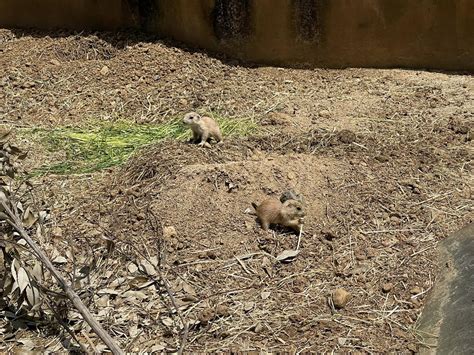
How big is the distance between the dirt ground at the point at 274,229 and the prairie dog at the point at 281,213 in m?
0.08

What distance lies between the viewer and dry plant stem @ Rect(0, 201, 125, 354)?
132 inches

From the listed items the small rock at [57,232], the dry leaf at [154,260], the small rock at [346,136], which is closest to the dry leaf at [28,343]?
the dry leaf at [154,260]

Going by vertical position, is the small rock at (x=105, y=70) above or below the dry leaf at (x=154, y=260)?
above

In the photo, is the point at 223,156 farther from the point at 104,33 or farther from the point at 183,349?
the point at 104,33

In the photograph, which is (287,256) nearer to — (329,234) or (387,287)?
(329,234)

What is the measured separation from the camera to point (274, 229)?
14.4 feet

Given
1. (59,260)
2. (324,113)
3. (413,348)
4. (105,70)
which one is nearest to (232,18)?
(105,70)

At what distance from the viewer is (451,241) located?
424cm

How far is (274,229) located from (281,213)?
165mm

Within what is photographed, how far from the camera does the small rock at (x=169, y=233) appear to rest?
14.3ft

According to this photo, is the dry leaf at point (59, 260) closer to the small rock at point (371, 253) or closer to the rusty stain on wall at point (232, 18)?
the small rock at point (371, 253)

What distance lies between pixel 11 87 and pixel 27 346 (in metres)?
4.08

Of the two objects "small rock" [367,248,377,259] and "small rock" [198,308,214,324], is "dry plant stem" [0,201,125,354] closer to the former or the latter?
"small rock" [198,308,214,324]

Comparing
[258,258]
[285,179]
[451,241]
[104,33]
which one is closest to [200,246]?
[258,258]
